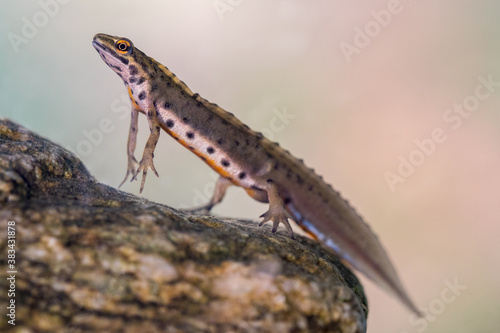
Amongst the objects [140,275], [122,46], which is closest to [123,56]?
[122,46]

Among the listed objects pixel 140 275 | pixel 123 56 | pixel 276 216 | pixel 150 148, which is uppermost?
pixel 123 56

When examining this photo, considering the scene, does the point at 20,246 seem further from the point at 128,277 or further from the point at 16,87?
the point at 16,87

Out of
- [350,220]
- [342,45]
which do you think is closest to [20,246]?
[350,220]

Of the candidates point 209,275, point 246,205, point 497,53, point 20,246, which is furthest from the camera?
point 246,205

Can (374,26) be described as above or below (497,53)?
above

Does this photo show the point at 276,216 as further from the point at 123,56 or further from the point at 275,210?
the point at 123,56

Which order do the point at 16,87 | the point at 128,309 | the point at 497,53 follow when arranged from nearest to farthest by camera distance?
the point at 128,309, the point at 497,53, the point at 16,87

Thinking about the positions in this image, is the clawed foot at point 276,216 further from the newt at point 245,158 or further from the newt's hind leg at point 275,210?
the newt at point 245,158

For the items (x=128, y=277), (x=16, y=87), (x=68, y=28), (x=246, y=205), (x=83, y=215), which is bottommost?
(x=128, y=277)
